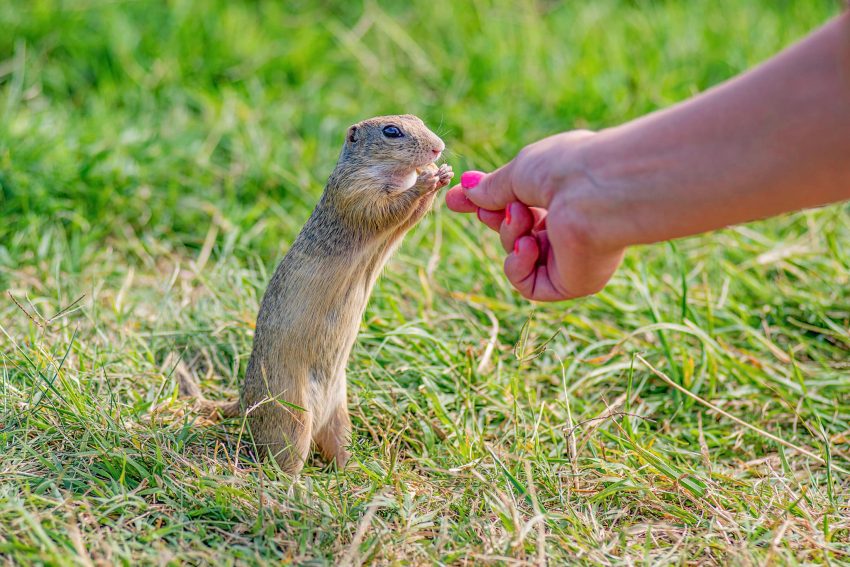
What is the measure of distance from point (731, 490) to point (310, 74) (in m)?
3.92

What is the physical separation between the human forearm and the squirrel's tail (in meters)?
1.59

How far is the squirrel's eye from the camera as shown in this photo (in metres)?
3.15

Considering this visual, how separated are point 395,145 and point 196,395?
119 centimetres

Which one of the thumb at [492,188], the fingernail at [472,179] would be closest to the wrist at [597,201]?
the thumb at [492,188]

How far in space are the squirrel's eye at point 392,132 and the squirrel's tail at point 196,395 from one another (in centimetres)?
105

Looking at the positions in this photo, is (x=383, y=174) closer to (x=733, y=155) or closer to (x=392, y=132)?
(x=392, y=132)

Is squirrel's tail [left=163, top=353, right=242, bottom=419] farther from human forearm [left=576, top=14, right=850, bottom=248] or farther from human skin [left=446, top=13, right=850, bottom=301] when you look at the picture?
human forearm [left=576, top=14, right=850, bottom=248]

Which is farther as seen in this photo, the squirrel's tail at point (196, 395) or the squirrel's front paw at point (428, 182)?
the squirrel's tail at point (196, 395)

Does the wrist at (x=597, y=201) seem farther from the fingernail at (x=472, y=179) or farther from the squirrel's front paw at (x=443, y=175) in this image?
the squirrel's front paw at (x=443, y=175)

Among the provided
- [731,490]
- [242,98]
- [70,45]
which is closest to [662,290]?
[731,490]

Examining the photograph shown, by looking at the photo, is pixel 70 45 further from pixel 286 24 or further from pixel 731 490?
pixel 731 490

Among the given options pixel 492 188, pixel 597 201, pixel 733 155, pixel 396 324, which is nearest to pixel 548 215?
pixel 597 201

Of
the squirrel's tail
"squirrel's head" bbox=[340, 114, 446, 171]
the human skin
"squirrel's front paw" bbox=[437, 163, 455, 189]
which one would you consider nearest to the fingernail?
"squirrel's front paw" bbox=[437, 163, 455, 189]

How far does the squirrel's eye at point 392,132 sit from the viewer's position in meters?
3.15
